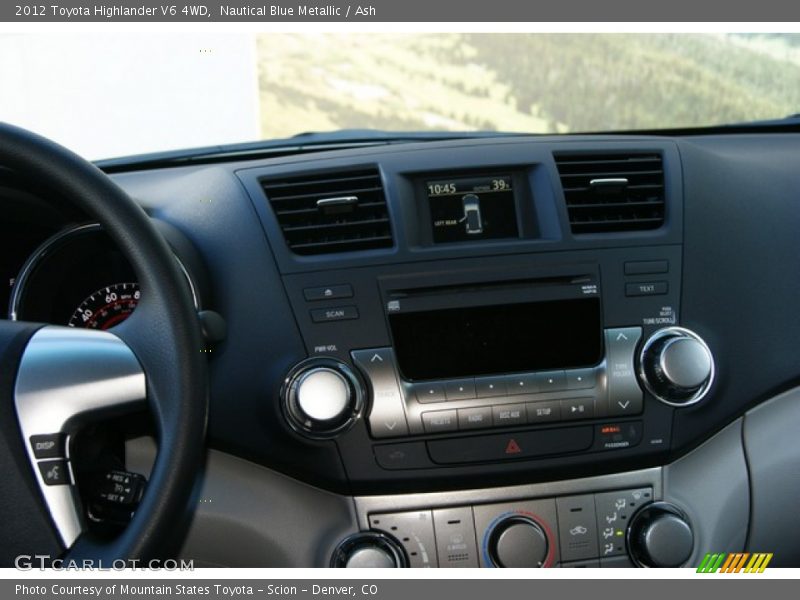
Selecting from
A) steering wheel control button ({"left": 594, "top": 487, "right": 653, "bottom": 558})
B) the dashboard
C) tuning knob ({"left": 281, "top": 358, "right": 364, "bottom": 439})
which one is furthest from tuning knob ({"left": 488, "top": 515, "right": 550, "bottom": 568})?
tuning knob ({"left": 281, "top": 358, "right": 364, "bottom": 439})

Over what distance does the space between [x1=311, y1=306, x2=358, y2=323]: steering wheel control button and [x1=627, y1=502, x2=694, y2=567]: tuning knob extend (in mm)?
705

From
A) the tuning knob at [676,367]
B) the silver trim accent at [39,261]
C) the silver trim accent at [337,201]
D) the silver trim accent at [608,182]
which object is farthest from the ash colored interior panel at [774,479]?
the silver trim accent at [39,261]

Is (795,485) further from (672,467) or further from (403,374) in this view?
(403,374)

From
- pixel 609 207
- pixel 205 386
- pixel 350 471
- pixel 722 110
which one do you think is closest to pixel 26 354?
pixel 205 386

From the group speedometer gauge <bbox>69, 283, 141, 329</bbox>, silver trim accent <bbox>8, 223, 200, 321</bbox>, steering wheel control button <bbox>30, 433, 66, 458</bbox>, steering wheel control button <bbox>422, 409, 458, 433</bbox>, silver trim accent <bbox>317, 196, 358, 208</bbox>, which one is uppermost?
silver trim accent <bbox>317, 196, 358, 208</bbox>

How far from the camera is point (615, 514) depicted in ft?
6.81

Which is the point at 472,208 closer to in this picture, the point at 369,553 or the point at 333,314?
the point at 333,314

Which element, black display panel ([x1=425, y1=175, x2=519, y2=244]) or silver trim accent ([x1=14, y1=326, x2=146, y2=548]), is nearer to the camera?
silver trim accent ([x1=14, y1=326, x2=146, y2=548])

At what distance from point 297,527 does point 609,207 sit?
0.94 metres

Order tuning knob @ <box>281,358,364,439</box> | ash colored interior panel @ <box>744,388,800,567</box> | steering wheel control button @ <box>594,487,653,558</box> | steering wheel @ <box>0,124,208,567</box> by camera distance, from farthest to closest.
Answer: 1. ash colored interior panel @ <box>744,388,800,567</box>
2. steering wheel control button @ <box>594,487,653,558</box>
3. tuning knob @ <box>281,358,364,439</box>
4. steering wheel @ <box>0,124,208,567</box>

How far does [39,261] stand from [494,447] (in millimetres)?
977

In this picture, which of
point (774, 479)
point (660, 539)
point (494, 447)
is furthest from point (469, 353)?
point (774, 479)

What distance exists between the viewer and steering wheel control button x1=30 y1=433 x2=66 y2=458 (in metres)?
1.50

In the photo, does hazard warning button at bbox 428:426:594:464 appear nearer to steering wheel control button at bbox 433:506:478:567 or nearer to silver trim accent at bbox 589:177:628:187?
steering wheel control button at bbox 433:506:478:567
